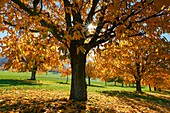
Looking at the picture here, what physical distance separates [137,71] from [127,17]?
19043mm

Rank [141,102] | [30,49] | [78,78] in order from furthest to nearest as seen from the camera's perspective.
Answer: [141,102] → [30,49] → [78,78]

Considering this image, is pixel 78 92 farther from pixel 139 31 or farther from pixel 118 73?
pixel 118 73

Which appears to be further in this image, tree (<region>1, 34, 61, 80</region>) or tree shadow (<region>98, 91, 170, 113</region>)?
tree shadow (<region>98, 91, 170, 113</region>)

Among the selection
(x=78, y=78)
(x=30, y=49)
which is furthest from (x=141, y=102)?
(x=30, y=49)

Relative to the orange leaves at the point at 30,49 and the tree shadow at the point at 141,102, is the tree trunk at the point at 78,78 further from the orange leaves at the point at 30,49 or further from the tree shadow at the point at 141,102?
the tree shadow at the point at 141,102

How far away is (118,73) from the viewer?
25.8 m

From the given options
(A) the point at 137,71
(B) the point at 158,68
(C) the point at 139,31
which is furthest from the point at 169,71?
(C) the point at 139,31

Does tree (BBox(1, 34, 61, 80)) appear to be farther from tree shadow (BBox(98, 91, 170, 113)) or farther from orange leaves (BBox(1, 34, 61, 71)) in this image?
tree shadow (BBox(98, 91, 170, 113))

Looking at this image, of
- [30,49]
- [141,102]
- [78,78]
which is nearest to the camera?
[78,78]

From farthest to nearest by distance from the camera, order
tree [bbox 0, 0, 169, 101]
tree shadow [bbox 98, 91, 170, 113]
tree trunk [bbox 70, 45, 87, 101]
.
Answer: tree shadow [bbox 98, 91, 170, 113], tree trunk [bbox 70, 45, 87, 101], tree [bbox 0, 0, 169, 101]

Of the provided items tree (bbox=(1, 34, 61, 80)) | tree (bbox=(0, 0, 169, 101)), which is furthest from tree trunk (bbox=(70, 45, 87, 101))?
tree (bbox=(1, 34, 61, 80))

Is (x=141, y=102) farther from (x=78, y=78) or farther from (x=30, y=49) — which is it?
(x=30, y=49)

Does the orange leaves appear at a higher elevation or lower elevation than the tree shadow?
higher

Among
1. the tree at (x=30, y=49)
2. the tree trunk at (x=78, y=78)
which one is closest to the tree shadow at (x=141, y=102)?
the tree trunk at (x=78, y=78)
